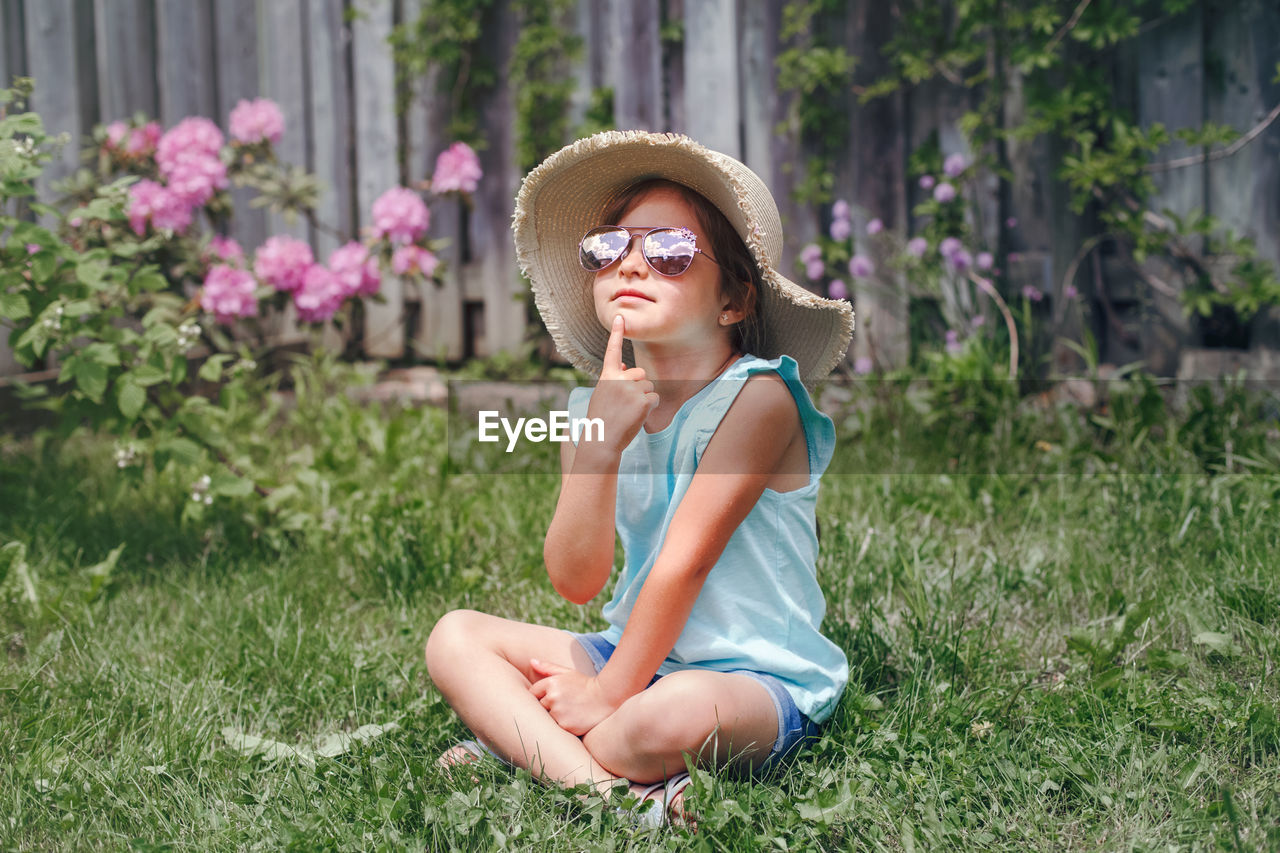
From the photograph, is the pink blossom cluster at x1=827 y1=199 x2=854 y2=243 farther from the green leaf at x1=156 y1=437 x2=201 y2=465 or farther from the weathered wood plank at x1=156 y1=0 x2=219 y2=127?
the weathered wood plank at x1=156 y1=0 x2=219 y2=127

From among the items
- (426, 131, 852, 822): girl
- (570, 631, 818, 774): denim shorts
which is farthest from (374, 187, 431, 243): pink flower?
(570, 631, 818, 774): denim shorts

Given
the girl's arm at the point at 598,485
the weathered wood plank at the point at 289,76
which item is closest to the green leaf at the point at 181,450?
the girl's arm at the point at 598,485

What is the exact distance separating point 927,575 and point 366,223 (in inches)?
137

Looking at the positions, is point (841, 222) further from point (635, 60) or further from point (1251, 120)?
point (1251, 120)

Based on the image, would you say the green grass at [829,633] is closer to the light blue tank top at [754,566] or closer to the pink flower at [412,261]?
the light blue tank top at [754,566]

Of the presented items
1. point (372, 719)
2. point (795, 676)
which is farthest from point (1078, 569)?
point (372, 719)

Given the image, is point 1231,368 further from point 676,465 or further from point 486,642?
point 486,642

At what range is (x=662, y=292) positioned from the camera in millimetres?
1711

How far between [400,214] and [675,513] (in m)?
3.03

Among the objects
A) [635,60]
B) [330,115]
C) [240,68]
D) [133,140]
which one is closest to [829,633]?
[635,60]

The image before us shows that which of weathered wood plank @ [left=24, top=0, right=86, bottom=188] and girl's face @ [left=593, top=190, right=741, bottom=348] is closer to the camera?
girl's face @ [left=593, top=190, right=741, bottom=348]

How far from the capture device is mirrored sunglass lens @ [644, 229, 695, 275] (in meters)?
1.70

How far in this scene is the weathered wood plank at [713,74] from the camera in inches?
164

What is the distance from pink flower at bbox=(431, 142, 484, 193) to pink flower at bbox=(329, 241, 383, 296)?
1.36ft
